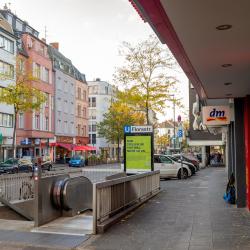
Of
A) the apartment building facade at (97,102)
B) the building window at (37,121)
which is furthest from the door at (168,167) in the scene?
the apartment building facade at (97,102)

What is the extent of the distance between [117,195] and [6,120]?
39.3 metres

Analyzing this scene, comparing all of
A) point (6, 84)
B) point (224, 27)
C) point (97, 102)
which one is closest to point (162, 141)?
point (97, 102)

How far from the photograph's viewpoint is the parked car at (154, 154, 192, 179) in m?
26.4

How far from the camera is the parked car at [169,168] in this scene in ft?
86.7

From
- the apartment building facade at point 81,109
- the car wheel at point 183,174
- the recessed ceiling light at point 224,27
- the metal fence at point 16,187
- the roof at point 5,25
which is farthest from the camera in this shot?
the apartment building facade at point 81,109

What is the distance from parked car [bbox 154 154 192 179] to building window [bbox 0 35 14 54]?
86.1 ft

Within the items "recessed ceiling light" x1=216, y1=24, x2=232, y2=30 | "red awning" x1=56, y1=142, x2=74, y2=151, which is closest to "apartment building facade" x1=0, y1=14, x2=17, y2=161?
"red awning" x1=56, y1=142, x2=74, y2=151

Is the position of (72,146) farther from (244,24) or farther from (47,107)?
(244,24)

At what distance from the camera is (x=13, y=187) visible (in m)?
14.4

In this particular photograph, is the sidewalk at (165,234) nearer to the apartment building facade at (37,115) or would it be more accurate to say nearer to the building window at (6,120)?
the building window at (6,120)

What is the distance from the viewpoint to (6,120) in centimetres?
4825

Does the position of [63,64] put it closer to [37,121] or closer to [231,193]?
[37,121]

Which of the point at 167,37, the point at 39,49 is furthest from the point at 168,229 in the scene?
the point at 39,49

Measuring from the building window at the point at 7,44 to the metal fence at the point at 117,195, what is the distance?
3556 centimetres
